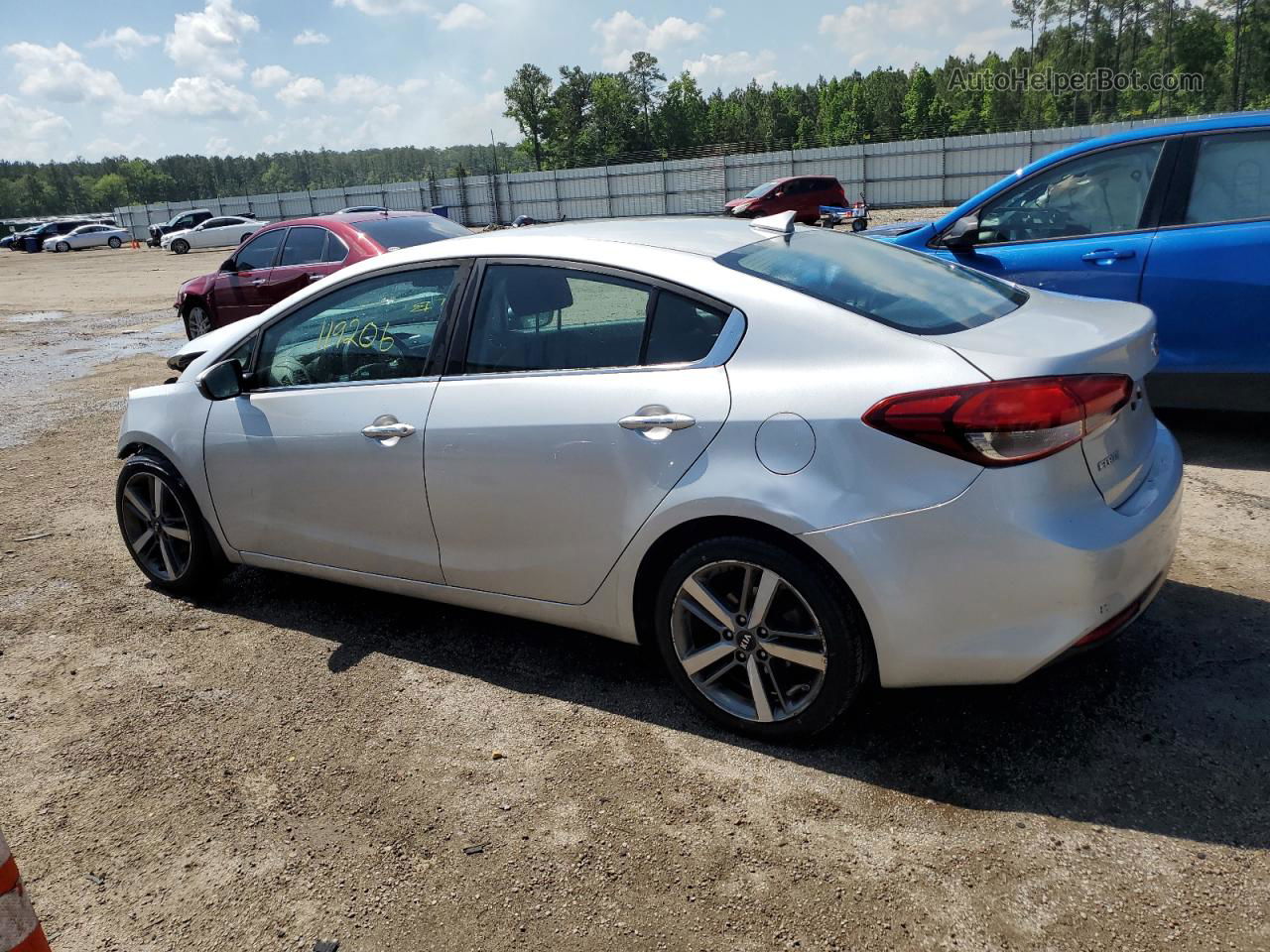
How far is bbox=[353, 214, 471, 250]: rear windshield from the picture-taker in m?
9.59

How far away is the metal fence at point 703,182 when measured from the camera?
39594mm

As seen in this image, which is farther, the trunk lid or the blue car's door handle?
the blue car's door handle

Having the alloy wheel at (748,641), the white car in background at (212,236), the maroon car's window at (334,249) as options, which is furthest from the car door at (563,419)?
the white car in background at (212,236)

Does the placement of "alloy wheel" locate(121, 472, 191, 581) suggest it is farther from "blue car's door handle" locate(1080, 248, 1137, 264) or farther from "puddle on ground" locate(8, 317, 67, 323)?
"puddle on ground" locate(8, 317, 67, 323)

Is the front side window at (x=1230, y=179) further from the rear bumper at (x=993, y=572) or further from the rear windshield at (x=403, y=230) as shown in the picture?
the rear windshield at (x=403, y=230)

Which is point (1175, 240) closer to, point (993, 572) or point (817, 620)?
point (993, 572)

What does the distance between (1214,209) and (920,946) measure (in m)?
4.58

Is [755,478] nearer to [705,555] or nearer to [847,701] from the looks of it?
[705,555]

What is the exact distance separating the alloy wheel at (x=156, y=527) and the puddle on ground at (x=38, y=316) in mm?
15606

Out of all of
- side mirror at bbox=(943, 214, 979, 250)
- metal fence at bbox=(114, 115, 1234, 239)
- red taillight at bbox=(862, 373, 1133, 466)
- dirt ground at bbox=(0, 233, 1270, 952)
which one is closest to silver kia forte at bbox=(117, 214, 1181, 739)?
red taillight at bbox=(862, 373, 1133, 466)

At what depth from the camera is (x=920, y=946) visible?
7.25ft

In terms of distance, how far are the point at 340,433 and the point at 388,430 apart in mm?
264

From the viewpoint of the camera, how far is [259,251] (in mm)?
10836

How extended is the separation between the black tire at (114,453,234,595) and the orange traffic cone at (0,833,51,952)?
→ 263 cm
